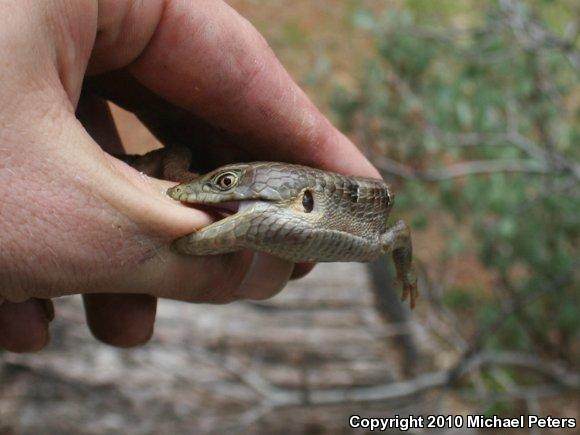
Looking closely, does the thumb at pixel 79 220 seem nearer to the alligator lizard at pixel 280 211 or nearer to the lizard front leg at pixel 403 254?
the alligator lizard at pixel 280 211

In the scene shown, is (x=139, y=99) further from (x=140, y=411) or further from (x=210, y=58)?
(x=140, y=411)

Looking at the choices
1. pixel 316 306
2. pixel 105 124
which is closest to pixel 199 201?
pixel 105 124

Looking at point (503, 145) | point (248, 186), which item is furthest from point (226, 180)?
point (503, 145)

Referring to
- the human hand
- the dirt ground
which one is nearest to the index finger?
the human hand

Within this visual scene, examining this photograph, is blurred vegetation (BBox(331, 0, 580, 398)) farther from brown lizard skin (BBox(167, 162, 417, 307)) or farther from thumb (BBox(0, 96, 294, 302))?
thumb (BBox(0, 96, 294, 302))

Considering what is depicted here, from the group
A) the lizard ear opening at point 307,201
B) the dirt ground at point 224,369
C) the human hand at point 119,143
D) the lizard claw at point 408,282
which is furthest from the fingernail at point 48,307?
the dirt ground at point 224,369

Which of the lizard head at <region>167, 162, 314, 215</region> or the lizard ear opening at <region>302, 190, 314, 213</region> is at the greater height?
the lizard head at <region>167, 162, 314, 215</region>

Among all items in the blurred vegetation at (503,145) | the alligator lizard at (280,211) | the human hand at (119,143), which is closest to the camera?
the human hand at (119,143)

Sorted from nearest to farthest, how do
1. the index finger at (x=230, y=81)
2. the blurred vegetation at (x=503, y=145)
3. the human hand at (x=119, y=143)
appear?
the human hand at (x=119, y=143) → the index finger at (x=230, y=81) → the blurred vegetation at (x=503, y=145)
